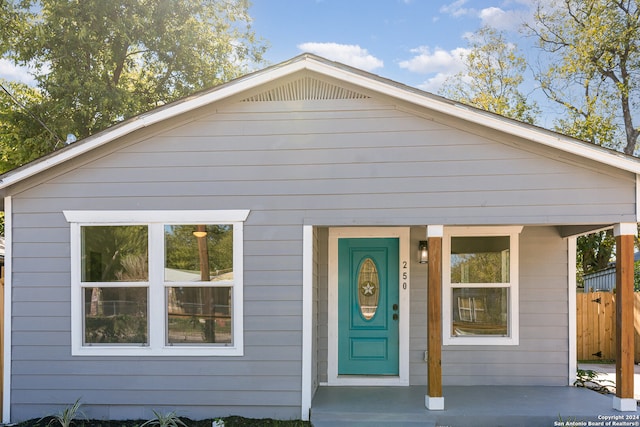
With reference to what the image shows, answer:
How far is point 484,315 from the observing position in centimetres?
677

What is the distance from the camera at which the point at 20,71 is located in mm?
13203

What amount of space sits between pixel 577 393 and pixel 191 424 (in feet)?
15.9

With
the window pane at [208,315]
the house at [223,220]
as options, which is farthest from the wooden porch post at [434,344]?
the window pane at [208,315]

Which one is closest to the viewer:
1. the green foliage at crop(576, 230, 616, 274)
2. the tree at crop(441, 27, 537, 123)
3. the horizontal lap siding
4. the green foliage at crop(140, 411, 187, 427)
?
the green foliage at crop(140, 411, 187, 427)

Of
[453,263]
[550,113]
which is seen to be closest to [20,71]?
[453,263]

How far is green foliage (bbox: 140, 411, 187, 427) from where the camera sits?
5.25 metres

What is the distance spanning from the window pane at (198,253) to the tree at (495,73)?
41.1ft

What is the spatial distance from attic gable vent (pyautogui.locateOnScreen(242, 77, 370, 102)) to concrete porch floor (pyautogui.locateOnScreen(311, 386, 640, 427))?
3.69 meters

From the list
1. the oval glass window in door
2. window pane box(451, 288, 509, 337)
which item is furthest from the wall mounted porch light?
window pane box(451, 288, 509, 337)

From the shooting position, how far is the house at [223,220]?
556cm

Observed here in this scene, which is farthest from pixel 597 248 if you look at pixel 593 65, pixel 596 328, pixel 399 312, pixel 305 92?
pixel 305 92

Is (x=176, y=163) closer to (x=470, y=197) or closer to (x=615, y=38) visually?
(x=470, y=197)

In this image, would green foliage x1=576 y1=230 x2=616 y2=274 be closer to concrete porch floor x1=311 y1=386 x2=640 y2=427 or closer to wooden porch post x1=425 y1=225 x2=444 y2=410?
concrete porch floor x1=311 y1=386 x2=640 y2=427

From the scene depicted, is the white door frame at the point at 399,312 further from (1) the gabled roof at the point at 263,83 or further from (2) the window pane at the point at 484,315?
(1) the gabled roof at the point at 263,83
